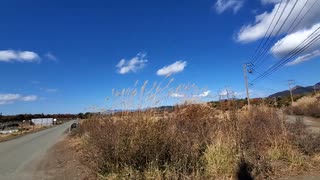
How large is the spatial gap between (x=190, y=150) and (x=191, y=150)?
0.09 m

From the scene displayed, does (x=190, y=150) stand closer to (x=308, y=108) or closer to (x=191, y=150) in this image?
(x=191, y=150)

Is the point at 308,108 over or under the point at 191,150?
over

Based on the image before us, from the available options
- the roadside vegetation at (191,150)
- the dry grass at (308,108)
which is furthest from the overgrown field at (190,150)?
the dry grass at (308,108)

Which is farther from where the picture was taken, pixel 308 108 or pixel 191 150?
pixel 308 108

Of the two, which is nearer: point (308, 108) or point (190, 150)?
point (190, 150)

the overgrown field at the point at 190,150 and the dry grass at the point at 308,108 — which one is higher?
the dry grass at the point at 308,108

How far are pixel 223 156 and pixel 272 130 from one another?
316 centimetres

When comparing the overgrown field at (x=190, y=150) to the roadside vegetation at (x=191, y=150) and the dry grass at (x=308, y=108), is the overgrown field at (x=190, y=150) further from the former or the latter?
the dry grass at (x=308, y=108)

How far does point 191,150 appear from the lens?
826 cm

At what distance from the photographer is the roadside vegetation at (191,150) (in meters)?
7.56

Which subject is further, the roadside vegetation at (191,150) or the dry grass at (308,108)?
the dry grass at (308,108)

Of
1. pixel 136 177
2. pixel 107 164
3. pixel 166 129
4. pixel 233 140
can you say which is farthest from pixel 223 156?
pixel 107 164

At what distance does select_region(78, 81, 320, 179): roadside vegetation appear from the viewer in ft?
24.8

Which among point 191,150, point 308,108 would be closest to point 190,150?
point 191,150
